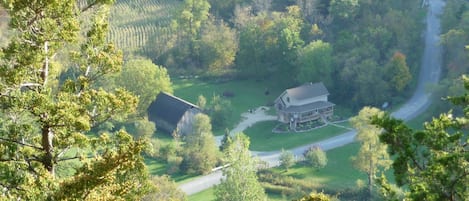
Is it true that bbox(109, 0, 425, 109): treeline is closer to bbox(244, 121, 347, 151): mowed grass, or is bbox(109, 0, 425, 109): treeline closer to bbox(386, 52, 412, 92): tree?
bbox(386, 52, 412, 92): tree

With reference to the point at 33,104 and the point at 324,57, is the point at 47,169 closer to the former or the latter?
the point at 33,104

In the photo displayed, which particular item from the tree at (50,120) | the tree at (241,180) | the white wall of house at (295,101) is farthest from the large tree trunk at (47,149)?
the white wall of house at (295,101)

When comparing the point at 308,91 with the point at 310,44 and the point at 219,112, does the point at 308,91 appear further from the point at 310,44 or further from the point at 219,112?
the point at 219,112

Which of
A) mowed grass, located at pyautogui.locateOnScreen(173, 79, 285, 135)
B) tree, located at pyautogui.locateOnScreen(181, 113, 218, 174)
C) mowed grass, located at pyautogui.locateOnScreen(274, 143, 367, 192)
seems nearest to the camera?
mowed grass, located at pyautogui.locateOnScreen(274, 143, 367, 192)

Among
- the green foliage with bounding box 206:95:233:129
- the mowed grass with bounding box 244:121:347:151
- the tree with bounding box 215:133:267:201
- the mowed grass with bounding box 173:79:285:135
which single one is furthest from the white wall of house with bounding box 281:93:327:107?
the tree with bounding box 215:133:267:201

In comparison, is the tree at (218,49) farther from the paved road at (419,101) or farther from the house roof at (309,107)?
the paved road at (419,101)

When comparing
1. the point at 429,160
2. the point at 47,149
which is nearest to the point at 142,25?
the point at 47,149
